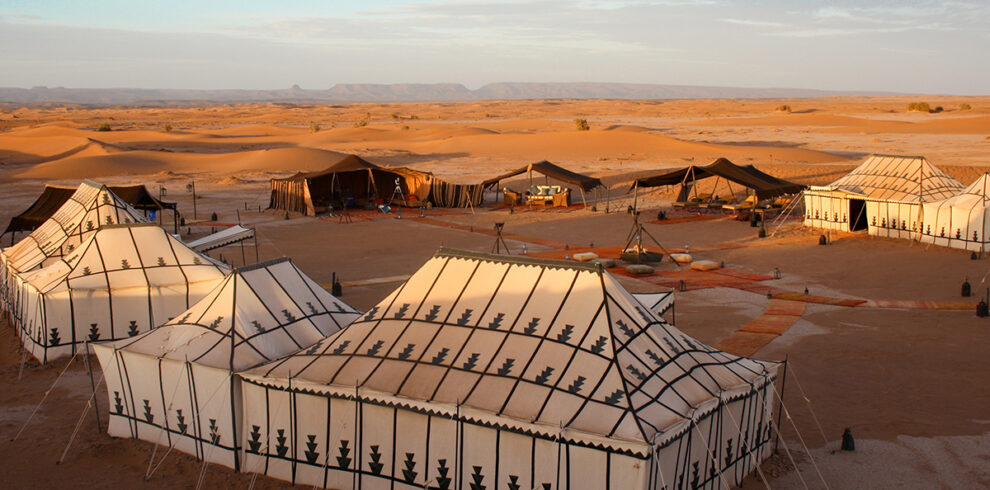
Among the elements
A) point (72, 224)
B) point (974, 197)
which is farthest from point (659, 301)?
point (974, 197)

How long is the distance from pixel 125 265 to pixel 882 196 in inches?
846

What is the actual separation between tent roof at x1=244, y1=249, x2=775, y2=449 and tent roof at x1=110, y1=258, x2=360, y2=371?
27.1 inches

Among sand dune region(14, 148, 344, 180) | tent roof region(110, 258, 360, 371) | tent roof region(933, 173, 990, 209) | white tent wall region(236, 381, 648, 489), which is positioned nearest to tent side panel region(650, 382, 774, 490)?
white tent wall region(236, 381, 648, 489)

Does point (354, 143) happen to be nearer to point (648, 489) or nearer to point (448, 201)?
point (448, 201)

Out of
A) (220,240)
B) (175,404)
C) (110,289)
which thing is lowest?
(175,404)

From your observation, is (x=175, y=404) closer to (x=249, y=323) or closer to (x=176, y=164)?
(x=249, y=323)

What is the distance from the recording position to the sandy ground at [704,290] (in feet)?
34.8

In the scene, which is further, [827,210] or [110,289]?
[827,210]

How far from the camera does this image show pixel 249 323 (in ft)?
36.3

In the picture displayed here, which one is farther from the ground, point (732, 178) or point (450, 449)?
point (732, 178)

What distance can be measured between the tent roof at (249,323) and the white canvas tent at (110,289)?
3891mm

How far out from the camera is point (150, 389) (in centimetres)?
1103

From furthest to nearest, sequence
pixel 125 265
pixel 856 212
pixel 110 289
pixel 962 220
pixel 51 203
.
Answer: pixel 856 212 → pixel 51 203 → pixel 962 220 → pixel 125 265 → pixel 110 289

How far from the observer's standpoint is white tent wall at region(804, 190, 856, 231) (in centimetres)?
2753
